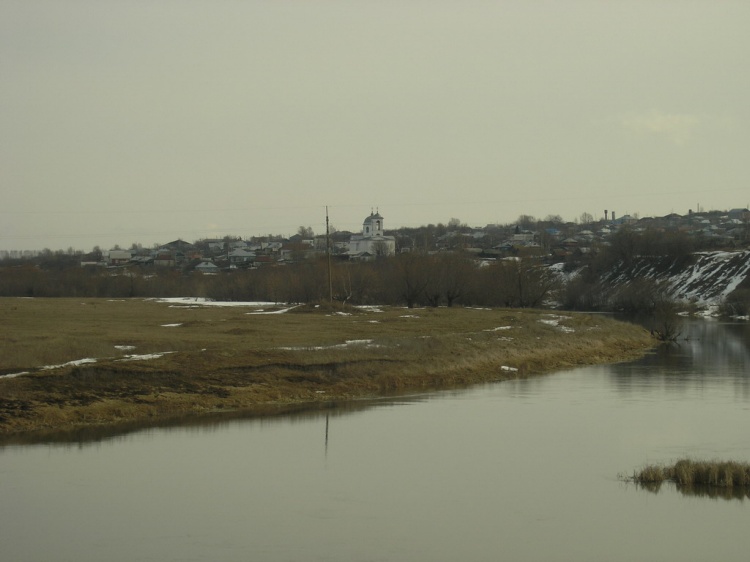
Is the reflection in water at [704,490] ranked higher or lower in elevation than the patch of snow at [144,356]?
lower

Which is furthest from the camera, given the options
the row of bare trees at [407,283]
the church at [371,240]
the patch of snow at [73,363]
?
the church at [371,240]

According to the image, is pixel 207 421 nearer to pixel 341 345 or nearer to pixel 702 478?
pixel 341 345

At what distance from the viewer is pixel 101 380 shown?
93.9 ft

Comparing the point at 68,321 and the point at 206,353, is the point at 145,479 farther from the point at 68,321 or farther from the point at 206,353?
the point at 68,321

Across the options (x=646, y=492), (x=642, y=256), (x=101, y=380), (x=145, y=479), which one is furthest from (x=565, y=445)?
(x=642, y=256)

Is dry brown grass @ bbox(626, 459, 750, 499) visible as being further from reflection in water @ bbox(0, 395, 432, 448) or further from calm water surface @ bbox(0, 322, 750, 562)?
reflection in water @ bbox(0, 395, 432, 448)

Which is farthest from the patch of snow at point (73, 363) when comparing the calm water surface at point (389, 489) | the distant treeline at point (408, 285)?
the distant treeline at point (408, 285)

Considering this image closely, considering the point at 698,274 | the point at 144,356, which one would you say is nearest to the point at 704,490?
the point at 144,356

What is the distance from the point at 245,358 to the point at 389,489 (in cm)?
1577

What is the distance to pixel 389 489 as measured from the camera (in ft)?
62.9

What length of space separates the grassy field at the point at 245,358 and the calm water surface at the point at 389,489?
277 cm

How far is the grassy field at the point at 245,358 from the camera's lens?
2755 cm

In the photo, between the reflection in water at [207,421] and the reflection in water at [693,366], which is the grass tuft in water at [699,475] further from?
the reflection in water at [693,366]

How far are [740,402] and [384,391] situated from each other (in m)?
11.9
